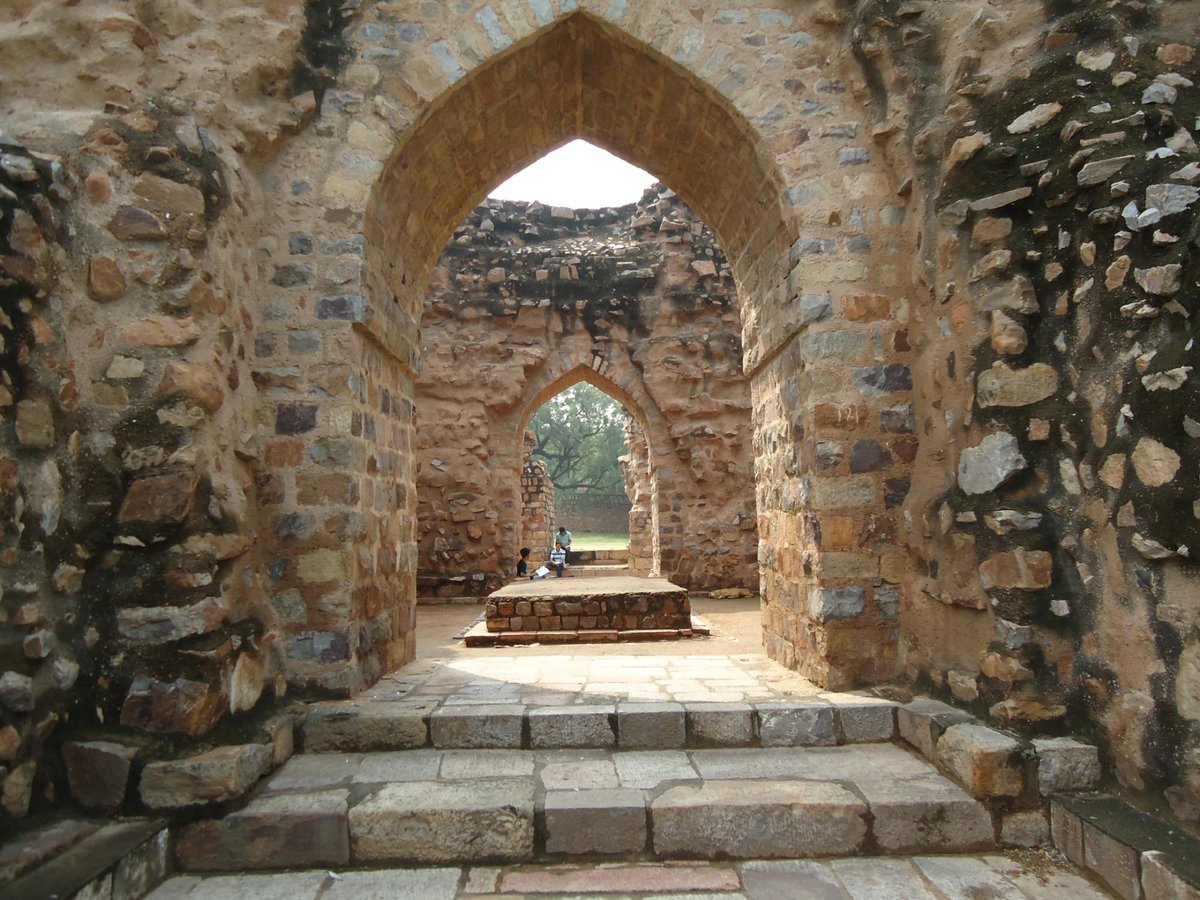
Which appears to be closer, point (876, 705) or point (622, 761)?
point (622, 761)

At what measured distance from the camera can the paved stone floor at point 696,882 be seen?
2.37 metres

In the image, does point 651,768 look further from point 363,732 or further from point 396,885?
point 363,732

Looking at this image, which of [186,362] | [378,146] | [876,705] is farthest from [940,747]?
[378,146]

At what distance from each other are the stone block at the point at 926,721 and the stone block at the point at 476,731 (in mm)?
1669

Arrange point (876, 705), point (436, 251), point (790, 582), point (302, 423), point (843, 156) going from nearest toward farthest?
1. point (876, 705)
2. point (302, 423)
3. point (843, 156)
4. point (790, 582)
5. point (436, 251)

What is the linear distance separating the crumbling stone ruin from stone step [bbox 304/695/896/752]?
28 cm

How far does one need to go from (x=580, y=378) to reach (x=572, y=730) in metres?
8.38

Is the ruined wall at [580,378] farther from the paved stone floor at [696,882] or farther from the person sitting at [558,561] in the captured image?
the paved stone floor at [696,882]

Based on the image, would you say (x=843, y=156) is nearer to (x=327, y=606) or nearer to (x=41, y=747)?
(x=327, y=606)

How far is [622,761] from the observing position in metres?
3.05

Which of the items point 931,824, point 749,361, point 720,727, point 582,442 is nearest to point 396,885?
point 720,727

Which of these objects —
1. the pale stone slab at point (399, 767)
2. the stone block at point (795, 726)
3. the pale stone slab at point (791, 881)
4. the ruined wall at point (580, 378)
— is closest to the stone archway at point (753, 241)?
the stone block at point (795, 726)

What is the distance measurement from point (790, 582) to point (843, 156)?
2276 mm

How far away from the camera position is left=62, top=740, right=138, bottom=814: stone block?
2.52 meters
